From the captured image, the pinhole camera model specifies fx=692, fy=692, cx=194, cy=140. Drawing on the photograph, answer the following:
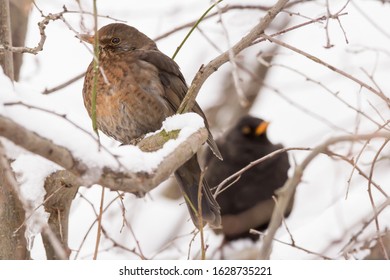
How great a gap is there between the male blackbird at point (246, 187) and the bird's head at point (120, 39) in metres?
2.48

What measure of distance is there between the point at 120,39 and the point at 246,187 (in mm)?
2806

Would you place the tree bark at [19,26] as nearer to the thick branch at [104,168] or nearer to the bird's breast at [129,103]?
the bird's breast at [129,103]

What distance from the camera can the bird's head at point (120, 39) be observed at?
399cm

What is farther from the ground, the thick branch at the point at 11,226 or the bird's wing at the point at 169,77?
the bird's wing at the point at 169,77

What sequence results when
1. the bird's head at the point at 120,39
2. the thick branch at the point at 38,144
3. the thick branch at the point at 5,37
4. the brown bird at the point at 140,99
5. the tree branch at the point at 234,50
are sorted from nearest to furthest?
the thick branch at the point at 38,144
the tree branch at the point at 234,50
the thick branch at the point at 5,37
the brown bird at the point at 140,99
the bird's head at the point at 120,39

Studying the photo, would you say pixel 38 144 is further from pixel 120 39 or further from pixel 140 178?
pixel 120 39

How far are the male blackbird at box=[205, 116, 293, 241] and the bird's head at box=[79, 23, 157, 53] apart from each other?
8.14 ft

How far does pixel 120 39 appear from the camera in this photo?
402 centimetres

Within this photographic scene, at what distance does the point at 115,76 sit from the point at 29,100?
131 cm

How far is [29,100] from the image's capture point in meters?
2.47

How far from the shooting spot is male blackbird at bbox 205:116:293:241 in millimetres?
6441

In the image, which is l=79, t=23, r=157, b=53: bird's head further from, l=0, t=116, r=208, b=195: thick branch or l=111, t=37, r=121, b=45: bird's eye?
l=0, t=116, r=208, b=195: thick branch

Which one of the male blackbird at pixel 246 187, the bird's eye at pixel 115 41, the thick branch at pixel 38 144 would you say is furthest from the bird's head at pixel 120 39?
the male blackbird at pixel 246 187

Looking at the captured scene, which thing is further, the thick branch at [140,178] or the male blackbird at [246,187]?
the male blackbird at [246,187]
